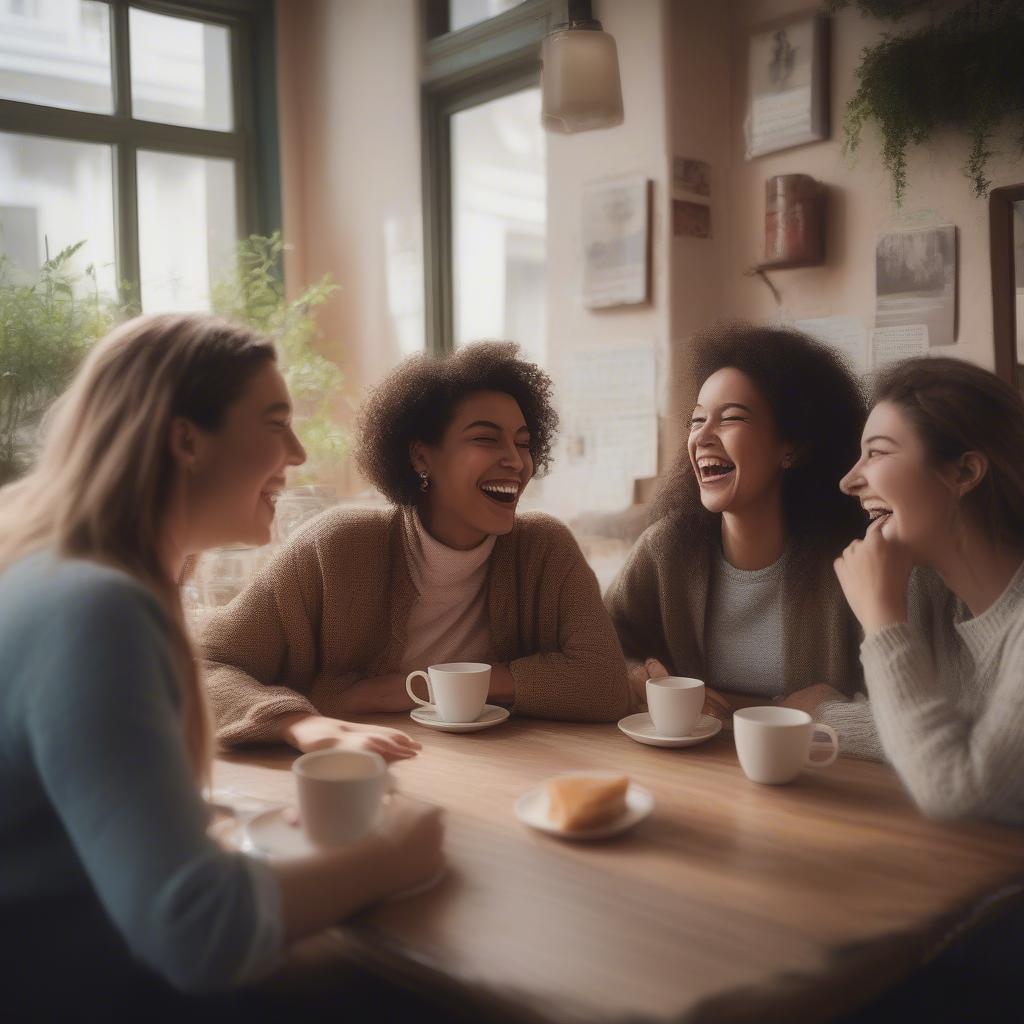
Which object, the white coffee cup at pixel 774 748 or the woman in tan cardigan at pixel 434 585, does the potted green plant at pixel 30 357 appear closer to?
the woman in tan cardigan at pixel 434 585

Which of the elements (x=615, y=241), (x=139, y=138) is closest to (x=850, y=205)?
(x=615, y=241)

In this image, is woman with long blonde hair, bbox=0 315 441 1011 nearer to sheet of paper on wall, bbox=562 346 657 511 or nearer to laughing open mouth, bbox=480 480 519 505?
laughing open mouth, bbox=480 480 519 505

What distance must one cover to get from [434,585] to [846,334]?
1.45 metres

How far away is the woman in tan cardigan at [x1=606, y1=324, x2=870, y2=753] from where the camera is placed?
6.10ft

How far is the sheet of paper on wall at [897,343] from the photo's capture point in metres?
2.55

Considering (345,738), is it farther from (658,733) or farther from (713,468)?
(713,468)

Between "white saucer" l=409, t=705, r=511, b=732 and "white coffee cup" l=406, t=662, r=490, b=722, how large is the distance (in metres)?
0.01

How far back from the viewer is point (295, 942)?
34.9 inches

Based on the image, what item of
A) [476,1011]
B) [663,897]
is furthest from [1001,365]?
[476,1011]

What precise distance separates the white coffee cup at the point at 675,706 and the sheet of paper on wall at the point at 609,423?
1.60 metres

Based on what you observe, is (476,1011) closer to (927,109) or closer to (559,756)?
(559,756)

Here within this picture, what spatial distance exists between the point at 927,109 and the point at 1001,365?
0.62 m

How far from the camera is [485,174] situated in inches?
147

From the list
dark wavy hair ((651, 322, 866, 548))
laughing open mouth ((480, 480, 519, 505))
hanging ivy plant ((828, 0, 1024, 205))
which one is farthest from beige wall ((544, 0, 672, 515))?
laughing open mouth ((480, 480, 519, 505))
